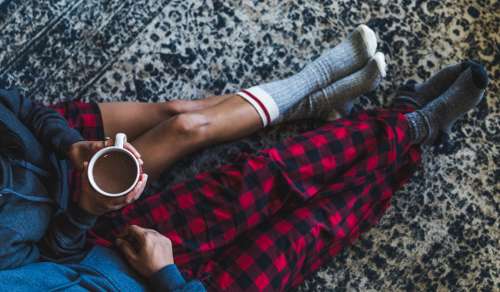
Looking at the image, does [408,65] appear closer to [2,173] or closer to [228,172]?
[228,172]

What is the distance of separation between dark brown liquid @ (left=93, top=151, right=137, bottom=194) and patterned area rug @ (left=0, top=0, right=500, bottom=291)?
0.45 meters

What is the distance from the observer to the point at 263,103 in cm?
108

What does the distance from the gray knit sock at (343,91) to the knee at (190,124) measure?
0.62ft

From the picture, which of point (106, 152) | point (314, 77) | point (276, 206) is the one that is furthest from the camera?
point (314, 77)

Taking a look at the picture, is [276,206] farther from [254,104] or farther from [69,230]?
[69,230]

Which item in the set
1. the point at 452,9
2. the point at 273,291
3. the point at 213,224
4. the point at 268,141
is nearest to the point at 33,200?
the point at 213,224

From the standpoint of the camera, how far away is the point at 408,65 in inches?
47.9

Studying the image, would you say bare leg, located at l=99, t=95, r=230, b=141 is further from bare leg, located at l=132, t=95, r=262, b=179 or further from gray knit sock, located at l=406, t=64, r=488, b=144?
gray knit sock, located at l=406, t=64, r=488, b=144

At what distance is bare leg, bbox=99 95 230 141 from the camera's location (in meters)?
1.08

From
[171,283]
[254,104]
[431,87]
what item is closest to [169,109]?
[254,104]

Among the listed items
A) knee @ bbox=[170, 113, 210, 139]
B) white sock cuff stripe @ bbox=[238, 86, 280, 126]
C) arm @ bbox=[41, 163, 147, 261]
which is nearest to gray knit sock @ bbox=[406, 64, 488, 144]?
white sock cuff stripe @ bbox=[238, 86, 280, 126]

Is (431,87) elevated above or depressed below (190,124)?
below

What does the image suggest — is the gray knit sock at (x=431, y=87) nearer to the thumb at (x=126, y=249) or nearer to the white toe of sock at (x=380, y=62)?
the white toe of sock at (x=380, y=62)

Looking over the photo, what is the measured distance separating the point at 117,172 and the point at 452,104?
741 millimetres
